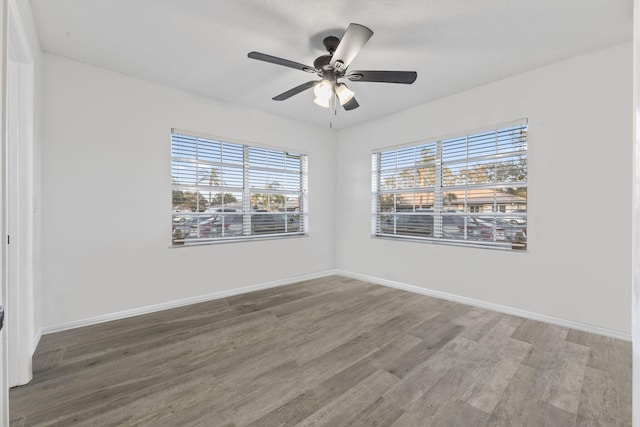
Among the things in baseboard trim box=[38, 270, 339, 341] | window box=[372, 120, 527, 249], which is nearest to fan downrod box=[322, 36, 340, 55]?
window box=[372, 120, 527, 249]

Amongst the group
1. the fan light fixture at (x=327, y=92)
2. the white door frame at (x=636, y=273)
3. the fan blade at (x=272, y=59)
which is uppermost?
the fan blade at (x=272, y=59)

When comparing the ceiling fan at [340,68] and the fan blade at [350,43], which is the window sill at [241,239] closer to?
the ceiling fan at [340,68]

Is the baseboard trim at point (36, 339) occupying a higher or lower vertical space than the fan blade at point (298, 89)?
lower

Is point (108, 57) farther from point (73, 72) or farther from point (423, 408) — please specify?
point (423, 408)

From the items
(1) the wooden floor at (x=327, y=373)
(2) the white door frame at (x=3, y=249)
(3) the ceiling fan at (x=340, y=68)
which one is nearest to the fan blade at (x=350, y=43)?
(3) the ceiling fan at (x=340, y=68)

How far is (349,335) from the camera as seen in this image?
105 inches

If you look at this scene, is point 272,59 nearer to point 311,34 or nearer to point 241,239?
point 311,34

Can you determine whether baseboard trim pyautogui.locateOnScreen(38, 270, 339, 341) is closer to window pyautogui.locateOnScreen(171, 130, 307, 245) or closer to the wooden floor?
the wooden floor

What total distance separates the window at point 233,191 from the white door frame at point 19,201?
4.70 ft

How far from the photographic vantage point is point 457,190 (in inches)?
146

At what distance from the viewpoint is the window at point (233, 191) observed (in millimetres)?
3596

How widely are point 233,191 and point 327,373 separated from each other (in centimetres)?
280

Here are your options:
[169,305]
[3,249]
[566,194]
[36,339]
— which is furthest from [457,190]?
[36,339]

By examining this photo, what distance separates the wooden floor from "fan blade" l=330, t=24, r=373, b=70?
93.5 inches
